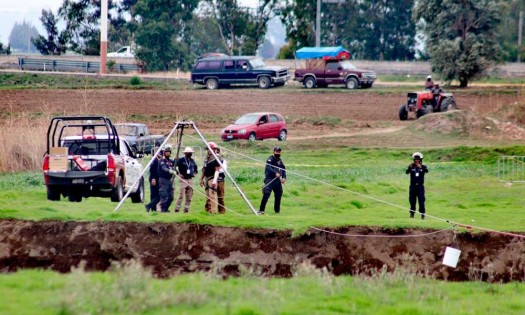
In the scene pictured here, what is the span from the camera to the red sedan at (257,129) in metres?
42.2

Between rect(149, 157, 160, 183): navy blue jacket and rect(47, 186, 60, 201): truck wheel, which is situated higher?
rect(149, 157, 160, 183): navy blue jacket

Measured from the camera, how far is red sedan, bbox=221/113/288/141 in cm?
4216

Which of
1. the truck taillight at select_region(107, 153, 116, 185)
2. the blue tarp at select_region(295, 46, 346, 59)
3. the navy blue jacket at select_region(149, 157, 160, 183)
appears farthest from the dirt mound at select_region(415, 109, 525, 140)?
the truck taillight at select_region(107, 153, 116, 185)

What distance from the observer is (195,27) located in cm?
10700

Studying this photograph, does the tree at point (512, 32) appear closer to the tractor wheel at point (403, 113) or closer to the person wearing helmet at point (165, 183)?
the tractor wheel at point (403, 113)

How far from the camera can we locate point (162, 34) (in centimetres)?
8450

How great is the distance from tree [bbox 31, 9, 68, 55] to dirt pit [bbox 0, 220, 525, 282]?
7420 cm

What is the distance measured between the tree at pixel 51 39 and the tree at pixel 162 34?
7983mm

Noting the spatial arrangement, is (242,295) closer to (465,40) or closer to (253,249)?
(253,249)

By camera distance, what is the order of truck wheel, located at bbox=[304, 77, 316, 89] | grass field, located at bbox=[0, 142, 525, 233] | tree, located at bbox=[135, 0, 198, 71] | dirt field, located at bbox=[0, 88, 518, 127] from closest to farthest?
grass field, located at bbox=[0, 142, 525, 233] < dirt field, located at bbox=[0, 88, 518, 127] < truck wheel, located at bbox=[304, 77, 316, 89] < tree, located at bbox=[135, 0, 198, 71]

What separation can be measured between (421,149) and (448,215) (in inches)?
609

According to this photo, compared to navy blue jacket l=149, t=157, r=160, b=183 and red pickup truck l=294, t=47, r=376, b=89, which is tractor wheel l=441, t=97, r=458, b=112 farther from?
navy blue jacket l=149, t=157, r=160, b=183

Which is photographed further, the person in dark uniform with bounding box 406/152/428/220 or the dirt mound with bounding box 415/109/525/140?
the dirt mound with bounding box 415/109/525/140

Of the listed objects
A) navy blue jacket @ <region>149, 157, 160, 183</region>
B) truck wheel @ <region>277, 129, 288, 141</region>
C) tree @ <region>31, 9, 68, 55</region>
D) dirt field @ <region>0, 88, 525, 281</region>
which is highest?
tree @ <region>31, 9, 68, 55</region>
